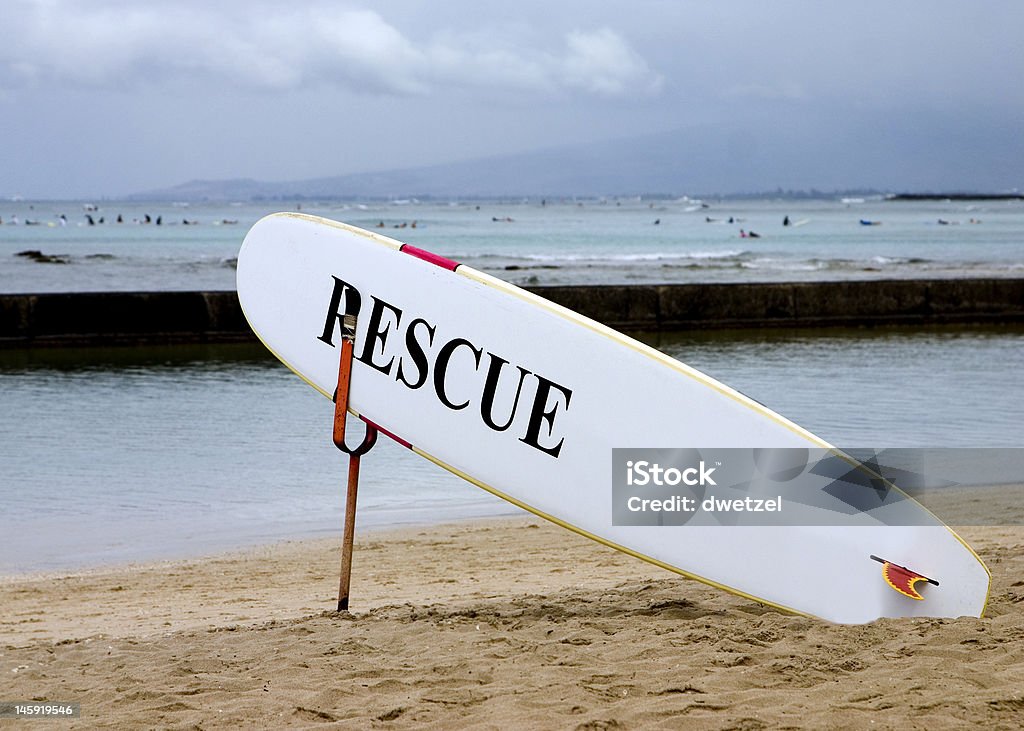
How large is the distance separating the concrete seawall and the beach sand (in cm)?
960

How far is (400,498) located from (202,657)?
9.39 feet

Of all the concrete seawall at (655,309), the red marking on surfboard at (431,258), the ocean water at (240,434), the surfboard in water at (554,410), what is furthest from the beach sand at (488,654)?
the concrete seawall at (655,309)

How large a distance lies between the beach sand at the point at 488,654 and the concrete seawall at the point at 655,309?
9600 mm

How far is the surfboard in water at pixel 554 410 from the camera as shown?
12.2 feet

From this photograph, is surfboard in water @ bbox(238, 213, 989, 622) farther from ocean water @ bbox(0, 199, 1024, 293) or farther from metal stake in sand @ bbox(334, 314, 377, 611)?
ocean water @ bbox(0, 199, 1024, 293)

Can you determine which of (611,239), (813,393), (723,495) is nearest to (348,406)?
(723,495)

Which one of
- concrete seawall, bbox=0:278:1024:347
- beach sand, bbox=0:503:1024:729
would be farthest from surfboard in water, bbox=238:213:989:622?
concrete seawall, bbox=0:278:1024:347

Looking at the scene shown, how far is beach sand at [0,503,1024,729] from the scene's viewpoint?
2838 millimetres

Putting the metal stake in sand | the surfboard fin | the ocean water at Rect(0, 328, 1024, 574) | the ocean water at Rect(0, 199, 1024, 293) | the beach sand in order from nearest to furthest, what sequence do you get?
the beach sand, the surfboard fin, the metal stake in sand, the ocean water at Rect(0, 328, 1024, 574), the ocean water at Rect(0, 199, 1024, 293)

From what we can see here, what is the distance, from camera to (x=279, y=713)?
2916mm

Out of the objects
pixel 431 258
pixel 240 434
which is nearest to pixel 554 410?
pixel 431 258

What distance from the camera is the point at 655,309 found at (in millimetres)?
15742

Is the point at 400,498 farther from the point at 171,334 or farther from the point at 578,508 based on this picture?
the point at 171,334

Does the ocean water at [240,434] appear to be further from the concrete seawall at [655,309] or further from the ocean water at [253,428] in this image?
the concrete seawall at [655,309]
